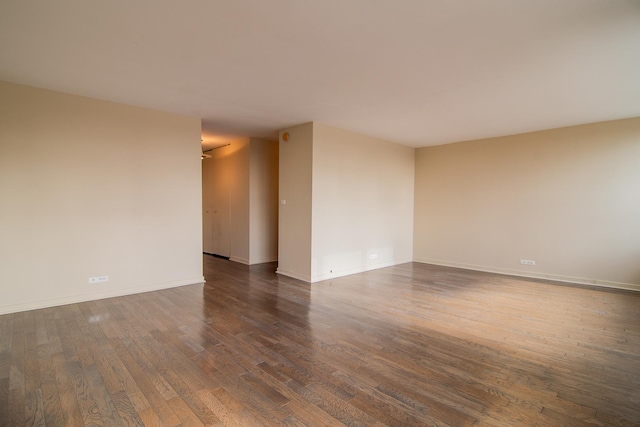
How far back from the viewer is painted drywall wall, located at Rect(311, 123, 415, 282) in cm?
534

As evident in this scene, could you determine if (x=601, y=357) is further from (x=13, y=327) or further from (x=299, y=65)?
(x=13, y=327)

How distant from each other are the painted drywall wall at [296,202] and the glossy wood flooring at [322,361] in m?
1.14

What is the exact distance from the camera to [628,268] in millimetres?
4918

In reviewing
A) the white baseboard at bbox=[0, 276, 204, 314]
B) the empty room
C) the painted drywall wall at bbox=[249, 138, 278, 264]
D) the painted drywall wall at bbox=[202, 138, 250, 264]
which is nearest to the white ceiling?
the empty room

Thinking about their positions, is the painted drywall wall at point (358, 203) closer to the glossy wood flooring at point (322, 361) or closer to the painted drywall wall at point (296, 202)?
the painted drywall wall at point (296, 202)

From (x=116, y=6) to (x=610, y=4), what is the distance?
3473 millimetres

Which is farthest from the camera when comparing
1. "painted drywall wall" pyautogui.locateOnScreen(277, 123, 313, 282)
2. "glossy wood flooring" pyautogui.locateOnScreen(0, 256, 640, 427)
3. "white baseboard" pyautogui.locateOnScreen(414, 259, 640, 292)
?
"painted drywall wall" pyautogui.locateOnScreen(277, 123, 313, 282)

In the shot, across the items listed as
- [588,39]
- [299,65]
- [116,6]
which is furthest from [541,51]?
[116,6]

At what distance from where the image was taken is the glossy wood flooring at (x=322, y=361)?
1.90 m

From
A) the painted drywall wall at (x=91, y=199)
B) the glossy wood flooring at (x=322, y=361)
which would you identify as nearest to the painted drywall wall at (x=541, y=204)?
the glossy wood flooring at (x=322, y=361)

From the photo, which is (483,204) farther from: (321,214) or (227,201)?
(227,201)

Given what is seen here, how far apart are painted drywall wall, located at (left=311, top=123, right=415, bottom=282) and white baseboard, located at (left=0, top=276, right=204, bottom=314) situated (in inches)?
84.6

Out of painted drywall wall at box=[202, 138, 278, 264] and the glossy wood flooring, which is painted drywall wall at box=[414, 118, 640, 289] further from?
painted drywall wall at box=[202, 138, 278, 264]

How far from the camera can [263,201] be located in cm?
688
